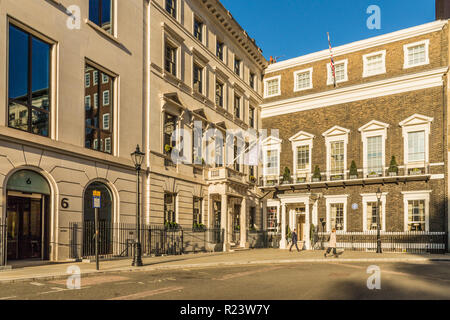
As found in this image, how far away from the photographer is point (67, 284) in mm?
11148

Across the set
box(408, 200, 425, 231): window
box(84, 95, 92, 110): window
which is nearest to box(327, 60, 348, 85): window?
box(408, 200, 425, 231): window

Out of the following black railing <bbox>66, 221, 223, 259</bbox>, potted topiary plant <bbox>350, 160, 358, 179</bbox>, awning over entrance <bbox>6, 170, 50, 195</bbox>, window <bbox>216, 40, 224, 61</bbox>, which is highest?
window <bbox>216, 40, 224, 61</bbox>

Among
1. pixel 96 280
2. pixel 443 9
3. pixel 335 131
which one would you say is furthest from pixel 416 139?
pixel 96 280

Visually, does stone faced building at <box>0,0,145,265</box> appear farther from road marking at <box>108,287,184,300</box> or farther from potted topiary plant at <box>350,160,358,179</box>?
potted topiary plant at <box>350,160,358,179</box>

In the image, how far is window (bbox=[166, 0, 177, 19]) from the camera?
25.3 metres

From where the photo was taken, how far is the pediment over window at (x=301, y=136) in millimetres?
34997

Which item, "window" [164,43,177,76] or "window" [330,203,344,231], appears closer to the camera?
"window" [164,43,177,76]

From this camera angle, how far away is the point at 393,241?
2952 cm

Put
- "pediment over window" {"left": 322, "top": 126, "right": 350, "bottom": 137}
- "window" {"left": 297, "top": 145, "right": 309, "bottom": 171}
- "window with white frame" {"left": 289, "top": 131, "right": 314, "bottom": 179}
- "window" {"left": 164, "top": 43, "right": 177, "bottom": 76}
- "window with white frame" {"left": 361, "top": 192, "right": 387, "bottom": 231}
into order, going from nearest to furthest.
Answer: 1. "window" {"left": 164, "top": 43, "right": 177, "bottom": 76}
2. "window with white frame" {"left": 361, "top": 192, "right": 387, "bottom": 231}
3. "pediment over window" {"left": 322, "top": 126, "right": 350, "bottom": 137}
4. "window with white frame" {"left": 289, "top": 131, "right": 314, "bottom": 179}
5. "window" {"left": 297, "top": 145, "right": 309, "bottom": 171}

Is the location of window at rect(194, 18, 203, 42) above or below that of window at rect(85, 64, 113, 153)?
above

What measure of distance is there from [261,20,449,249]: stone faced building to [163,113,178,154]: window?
10.9 m

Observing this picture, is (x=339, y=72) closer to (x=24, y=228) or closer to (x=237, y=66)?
(x=237, y=66)

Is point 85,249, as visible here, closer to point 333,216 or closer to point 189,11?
point 189,11

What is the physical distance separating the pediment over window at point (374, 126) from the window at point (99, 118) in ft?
67.3
